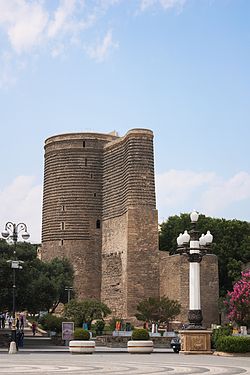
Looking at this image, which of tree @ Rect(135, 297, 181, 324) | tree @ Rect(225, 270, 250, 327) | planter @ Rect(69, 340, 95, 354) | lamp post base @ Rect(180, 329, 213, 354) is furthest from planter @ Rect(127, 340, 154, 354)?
tree @ Rect(135, 297, 181, 324)

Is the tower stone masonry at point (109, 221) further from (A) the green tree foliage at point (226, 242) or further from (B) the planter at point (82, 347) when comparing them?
(B) the planter at point (82, 347)

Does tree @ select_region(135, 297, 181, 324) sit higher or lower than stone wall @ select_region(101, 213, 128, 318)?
lower

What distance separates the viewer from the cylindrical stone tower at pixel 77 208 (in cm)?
6475

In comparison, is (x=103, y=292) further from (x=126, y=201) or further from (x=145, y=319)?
(x=145, y=319)

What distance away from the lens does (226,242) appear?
215 ft

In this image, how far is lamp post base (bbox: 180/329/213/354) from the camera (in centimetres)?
2606

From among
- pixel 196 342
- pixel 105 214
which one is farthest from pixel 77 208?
pixel 196 342

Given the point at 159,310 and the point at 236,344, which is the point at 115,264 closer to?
the point at 159,310

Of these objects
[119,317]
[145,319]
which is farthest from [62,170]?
[145,319]

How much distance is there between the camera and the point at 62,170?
217ft

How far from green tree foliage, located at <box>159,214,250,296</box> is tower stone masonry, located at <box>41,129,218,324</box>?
21.0 ft

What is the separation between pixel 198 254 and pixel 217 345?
10.4 ft

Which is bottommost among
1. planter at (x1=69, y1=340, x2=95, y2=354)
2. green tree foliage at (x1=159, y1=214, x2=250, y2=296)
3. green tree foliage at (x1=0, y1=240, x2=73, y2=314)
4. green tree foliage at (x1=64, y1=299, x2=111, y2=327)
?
planter at (x1=69, y1=340, x2=95, y2=354)

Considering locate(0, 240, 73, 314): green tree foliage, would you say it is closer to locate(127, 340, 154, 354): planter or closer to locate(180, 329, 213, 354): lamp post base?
locate(127, 340, 154, 354): planter
